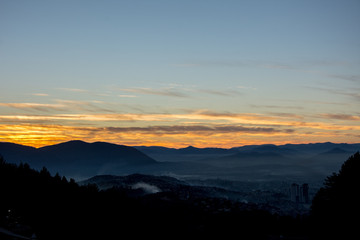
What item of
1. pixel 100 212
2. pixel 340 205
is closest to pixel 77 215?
pixel 100 212

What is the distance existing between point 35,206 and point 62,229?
1625 centimetres

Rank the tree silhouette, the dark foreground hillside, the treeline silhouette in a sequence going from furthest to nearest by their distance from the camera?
the dark foreground hillside
the treeline silhouette
the tree silhouette

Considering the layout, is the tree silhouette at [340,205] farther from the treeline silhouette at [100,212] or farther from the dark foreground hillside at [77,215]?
the dark foreground hillside at [77,215]

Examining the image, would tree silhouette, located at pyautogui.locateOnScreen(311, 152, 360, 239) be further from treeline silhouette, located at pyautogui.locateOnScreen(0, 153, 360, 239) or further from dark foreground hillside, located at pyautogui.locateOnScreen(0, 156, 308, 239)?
dark foreground hillside, located at pyautogui.locateOnScreen(0, 156, 308, 239)

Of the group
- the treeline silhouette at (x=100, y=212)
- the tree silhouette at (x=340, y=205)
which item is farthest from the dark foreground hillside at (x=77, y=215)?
the tree silhouette at (x=340, y=205)

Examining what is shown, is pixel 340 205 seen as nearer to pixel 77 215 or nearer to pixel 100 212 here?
pixel 100 212

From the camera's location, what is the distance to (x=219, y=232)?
160500mm

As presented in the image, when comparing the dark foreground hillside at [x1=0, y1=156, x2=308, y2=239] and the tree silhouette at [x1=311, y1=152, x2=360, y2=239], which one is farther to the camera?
the dark foreground hillside at [x1=0, y1=156, x2=308, y2=239]

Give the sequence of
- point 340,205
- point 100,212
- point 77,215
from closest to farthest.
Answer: point 340,205
point 77,215
point 100,212

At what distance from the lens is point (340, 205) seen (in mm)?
107625

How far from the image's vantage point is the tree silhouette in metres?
104

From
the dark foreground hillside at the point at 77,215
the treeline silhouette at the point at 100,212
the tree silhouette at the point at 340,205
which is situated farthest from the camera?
the dark foreground hillside at the point at 77,215

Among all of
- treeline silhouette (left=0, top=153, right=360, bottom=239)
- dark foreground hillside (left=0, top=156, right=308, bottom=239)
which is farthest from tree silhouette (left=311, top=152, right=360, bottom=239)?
dark foreground hillside (left=0, top=156, right=308, bottom=239)

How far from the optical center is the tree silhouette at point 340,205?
340ft
